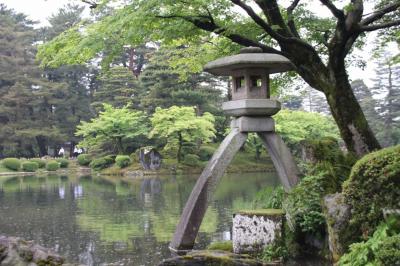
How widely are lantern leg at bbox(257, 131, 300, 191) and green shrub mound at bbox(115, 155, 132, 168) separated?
2142cm

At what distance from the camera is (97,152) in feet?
102

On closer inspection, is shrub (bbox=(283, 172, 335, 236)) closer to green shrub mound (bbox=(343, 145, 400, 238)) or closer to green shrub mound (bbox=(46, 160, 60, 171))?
green shrub mound (bbox=(343, 145, 400, 238))

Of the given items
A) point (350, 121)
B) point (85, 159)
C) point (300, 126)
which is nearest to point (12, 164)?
point (85, 159)

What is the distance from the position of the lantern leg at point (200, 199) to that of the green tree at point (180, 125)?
18911mm

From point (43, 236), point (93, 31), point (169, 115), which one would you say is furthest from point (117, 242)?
point (169, 115)

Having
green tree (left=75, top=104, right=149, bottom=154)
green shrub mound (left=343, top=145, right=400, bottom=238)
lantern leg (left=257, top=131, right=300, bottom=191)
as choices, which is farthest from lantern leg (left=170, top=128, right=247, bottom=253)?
Result: green tree (left=75, top=104, right=149, bottom=154)

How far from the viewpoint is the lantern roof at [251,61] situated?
6.64 meters

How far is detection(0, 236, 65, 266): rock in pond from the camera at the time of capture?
4305mm

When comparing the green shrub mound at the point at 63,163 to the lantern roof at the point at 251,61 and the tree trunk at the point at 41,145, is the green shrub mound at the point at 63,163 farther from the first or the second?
the lantern roof at the point at 251,61

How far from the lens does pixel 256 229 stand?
6.20 m

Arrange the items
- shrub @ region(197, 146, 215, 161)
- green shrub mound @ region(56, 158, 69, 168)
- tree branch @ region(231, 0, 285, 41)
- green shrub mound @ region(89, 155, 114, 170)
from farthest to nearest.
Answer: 1. green shrub mound @ region(56, 158, 69, 168)
2. shrub @ region(197, 146, 215, 161)
3. green shrub mound @ region(89, 155, 114, 170)
4. tree branch @ region(231, 0, 285, 41)

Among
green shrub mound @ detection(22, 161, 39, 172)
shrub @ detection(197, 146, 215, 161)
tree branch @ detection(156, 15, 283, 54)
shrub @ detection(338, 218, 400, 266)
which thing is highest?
tree branch @ detection(156, 15, 283, 54)

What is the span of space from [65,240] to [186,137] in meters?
18.8

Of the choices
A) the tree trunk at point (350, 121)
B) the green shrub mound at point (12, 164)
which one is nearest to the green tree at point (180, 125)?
the green shrub mound at point (12, 164)
